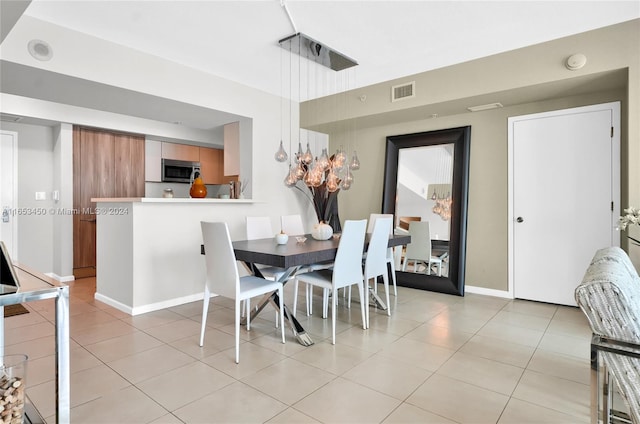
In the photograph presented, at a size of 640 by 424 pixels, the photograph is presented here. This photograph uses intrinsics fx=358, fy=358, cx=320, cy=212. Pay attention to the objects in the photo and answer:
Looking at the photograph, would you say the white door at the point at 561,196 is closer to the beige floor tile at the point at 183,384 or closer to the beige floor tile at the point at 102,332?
the beige floor tile at the point at 183,384

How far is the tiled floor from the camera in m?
1.93

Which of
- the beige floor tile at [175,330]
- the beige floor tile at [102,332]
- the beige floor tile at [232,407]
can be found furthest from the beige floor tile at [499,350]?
the beige floor tile at [102,332]

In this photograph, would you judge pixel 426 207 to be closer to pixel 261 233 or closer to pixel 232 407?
pixel 261 233

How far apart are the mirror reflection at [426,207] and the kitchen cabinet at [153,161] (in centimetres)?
403

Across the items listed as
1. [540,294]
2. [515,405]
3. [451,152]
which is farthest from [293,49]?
[540,294]

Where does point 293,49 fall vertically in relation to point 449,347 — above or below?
above

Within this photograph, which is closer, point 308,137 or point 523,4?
point 523,4

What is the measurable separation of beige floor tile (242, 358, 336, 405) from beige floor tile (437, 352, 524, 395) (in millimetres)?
815

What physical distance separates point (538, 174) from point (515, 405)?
2877 millimetres

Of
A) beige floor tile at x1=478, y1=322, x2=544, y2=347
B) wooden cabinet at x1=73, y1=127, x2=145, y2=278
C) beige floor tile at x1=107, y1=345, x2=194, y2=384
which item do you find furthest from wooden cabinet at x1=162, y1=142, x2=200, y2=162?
beige floor tile at x1=478, y1=322, x2=544, y2=347

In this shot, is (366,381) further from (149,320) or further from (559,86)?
(559,86)

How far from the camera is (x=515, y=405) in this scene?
6.52 ft

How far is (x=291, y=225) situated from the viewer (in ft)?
14.2

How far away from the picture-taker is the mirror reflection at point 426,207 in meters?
4.62
